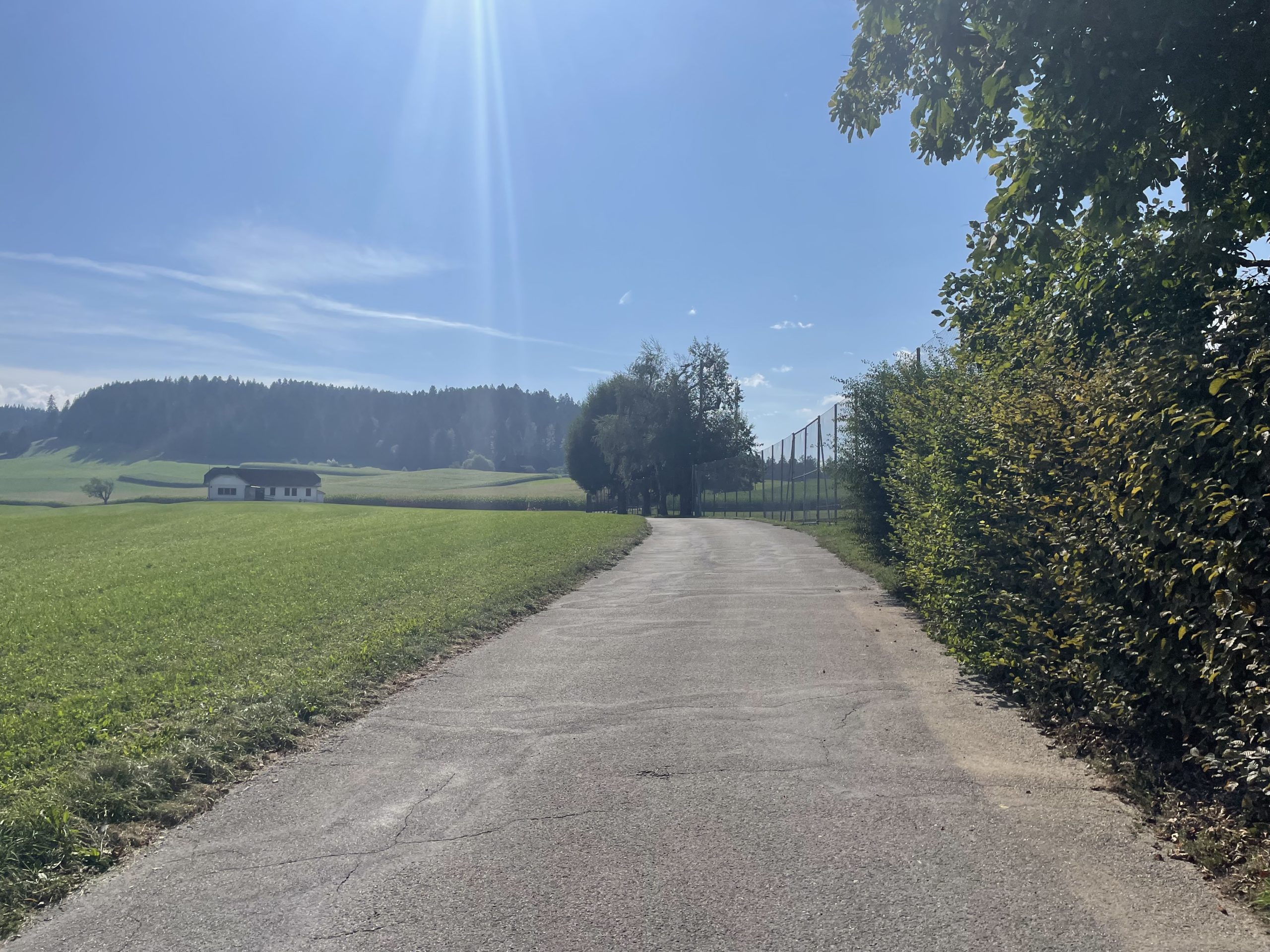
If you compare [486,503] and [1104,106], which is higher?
[1104,106]

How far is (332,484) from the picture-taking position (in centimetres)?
13112

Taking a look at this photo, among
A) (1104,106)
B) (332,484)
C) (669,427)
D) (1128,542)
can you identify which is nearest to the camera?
(1128,542)

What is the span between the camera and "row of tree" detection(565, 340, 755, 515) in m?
60.0

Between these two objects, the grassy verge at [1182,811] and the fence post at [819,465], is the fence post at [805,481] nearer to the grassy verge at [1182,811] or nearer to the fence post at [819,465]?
the fence post at [819,465]

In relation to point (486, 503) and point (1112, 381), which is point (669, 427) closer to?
point (486, 503)

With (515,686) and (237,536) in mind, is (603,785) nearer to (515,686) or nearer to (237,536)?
(515,686)

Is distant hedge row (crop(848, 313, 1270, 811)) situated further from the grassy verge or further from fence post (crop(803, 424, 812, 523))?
fence post (crop(803, 424, 812, 523))

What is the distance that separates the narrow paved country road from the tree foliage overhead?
3690 mm

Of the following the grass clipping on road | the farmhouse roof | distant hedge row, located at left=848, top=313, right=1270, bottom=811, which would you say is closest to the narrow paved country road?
the grass clipping on road

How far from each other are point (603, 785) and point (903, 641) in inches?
199

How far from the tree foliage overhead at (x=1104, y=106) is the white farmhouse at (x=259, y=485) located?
107 metres

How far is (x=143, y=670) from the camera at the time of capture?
7.46 meters

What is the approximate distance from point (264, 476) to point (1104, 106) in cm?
11430

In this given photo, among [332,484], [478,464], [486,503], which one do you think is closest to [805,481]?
[486,503]
